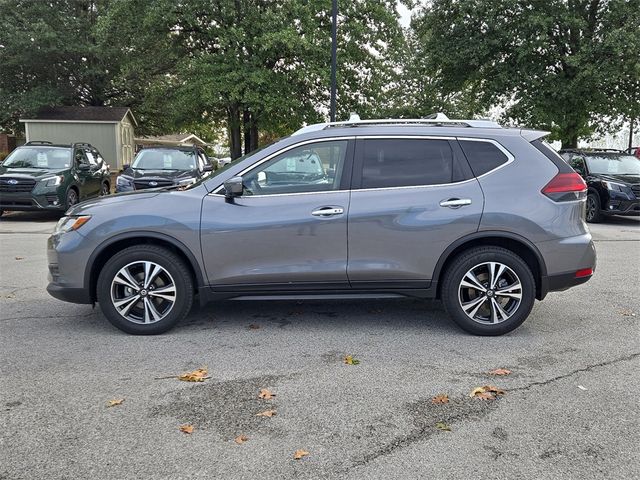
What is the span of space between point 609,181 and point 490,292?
33.6 feet

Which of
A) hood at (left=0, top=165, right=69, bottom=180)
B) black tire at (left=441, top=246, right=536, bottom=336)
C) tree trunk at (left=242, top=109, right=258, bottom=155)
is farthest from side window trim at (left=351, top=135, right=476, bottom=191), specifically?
tree trunk at (left=242, top=109, right=258, bottom=155)

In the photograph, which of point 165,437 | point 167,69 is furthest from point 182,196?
point 167,69

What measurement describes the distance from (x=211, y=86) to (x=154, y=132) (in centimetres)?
2134

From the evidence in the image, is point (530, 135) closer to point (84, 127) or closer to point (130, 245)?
point (130, 245)

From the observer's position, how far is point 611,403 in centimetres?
358

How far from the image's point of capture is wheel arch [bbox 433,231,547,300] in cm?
475

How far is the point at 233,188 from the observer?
468cm

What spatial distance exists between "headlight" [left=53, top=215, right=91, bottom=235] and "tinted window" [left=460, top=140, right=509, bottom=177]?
3.27 m

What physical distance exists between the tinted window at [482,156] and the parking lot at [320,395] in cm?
144

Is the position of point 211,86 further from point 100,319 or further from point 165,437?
point 165,437

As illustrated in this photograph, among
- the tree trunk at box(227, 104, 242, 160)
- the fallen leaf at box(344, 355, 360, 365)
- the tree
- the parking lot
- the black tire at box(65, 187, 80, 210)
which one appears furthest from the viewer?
the tree trunk at box(227, 104, 242, 160)

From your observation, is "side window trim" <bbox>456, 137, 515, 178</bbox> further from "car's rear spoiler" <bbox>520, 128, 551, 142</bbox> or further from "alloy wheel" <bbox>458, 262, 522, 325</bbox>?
"alloy wheel" <bbox>458, 262, 522, 325</bbox>

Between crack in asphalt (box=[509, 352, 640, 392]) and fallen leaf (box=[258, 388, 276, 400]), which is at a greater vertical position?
crack in asphalt (box=[509, 352, 640, 392])

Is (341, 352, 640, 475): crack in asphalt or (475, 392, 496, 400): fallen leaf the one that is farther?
(475, 392, 496, 400): fallen leaf
